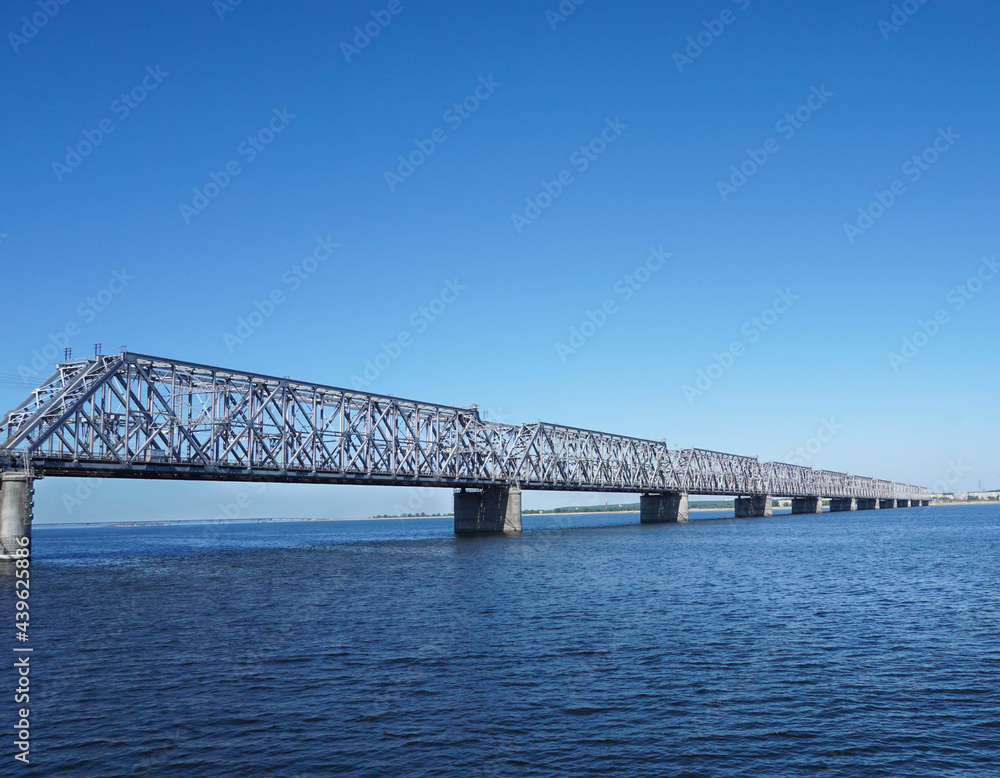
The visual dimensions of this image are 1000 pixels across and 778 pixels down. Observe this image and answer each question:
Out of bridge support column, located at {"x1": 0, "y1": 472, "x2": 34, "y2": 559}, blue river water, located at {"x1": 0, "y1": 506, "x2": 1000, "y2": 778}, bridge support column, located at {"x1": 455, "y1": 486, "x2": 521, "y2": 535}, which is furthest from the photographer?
bridge support column, located at {"x1": 455, "y1": 486, "x2": 521, "y2": 535}

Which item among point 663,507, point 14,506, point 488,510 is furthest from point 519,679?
point 663,507

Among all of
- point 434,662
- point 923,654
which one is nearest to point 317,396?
point 434,662

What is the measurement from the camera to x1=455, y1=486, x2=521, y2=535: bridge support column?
132500 mm

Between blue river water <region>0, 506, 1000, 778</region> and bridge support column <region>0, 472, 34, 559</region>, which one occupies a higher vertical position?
bridge support column <region>0, 472, 34, 559</region>

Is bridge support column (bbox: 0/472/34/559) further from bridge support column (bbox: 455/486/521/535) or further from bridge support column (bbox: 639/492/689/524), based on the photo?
bridge support column (bbox: 639/492/689/524)

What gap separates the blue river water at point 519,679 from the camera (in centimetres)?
1814

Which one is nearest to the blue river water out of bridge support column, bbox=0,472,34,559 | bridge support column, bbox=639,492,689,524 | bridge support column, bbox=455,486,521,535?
bridge support column, bbox=0,472,34,559

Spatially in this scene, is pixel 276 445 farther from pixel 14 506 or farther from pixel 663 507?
pixel 663 507

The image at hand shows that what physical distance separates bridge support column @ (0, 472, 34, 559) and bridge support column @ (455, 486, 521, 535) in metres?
79.2

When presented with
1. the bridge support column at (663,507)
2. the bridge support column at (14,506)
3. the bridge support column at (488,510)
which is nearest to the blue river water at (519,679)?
the bridge support column at (14,506)

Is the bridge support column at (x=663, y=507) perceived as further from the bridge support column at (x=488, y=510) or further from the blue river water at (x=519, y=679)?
the blue river water at (x=519, y=679)

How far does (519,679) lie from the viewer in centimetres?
2497

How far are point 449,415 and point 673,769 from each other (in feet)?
362

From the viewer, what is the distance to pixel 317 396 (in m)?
102
